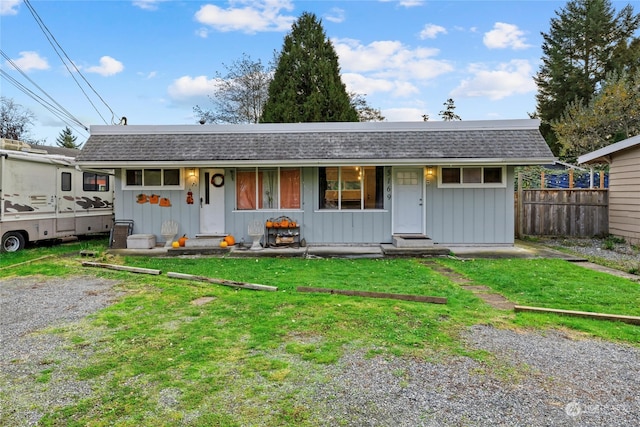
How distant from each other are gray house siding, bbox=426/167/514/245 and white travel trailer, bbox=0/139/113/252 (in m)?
9.51

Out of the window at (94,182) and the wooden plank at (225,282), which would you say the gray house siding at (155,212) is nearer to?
the window at (94,182)

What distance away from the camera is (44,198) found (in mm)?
9656

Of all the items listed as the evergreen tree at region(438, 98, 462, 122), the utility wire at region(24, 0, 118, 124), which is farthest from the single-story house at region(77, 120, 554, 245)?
the evergreen tree at region(438, 98, 462, 122)

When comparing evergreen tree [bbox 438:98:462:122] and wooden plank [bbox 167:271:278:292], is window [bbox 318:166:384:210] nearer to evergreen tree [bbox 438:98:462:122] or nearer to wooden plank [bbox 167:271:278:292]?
wooden plank [bbox 167:271:278:292]

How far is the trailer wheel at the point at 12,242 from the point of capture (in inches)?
347

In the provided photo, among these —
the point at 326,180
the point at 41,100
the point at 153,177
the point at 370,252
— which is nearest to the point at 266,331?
the point at 370,252

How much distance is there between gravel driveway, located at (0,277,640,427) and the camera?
2.31 metres

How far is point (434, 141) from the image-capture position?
946 centimetres

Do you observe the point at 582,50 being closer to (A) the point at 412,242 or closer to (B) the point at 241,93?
(B) the point at 241,93

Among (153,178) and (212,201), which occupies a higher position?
(153,178)

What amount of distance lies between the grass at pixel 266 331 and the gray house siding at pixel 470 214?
2523mm

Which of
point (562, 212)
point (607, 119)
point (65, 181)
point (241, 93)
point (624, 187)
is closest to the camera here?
point (624, 187)

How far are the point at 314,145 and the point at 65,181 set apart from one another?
6.97 m

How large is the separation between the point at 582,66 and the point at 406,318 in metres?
31.4
